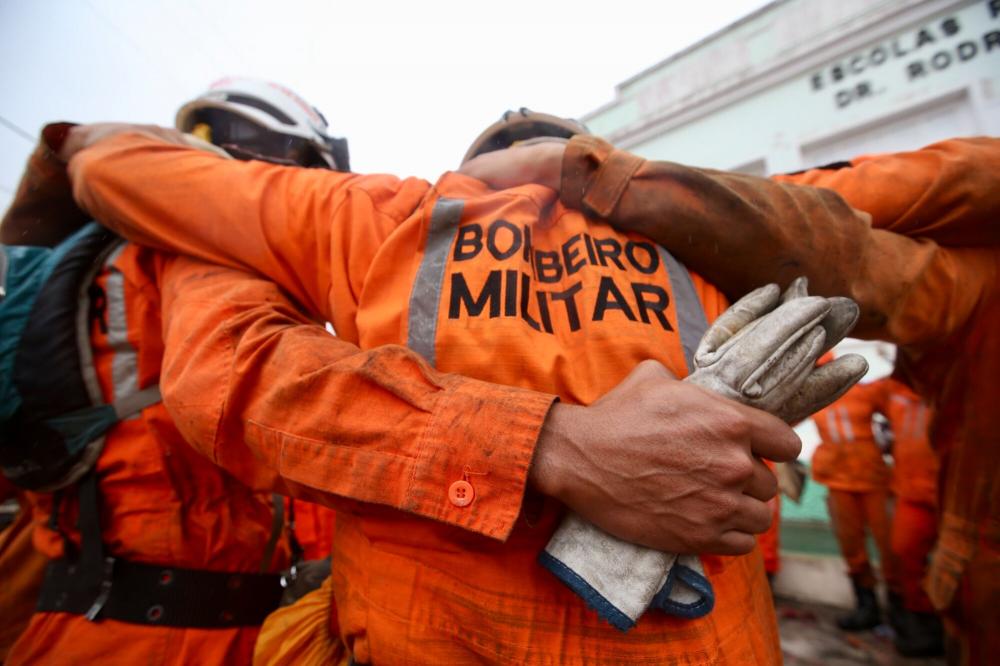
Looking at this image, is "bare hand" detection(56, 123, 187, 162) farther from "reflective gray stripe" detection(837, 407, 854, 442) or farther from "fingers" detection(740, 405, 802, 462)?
"reflective gray stripe" detection(837, 407, 854, 442)

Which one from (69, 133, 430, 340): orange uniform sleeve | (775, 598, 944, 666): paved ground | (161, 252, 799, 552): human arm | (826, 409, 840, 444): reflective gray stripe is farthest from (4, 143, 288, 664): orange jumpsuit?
(826, 409, 840, 444): reflective gray stripe

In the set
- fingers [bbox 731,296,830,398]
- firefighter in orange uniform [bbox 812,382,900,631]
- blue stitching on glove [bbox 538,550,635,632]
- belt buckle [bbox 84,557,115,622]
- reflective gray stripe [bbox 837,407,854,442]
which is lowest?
firefighter in orange uniform [bbox 812,382,900,631]

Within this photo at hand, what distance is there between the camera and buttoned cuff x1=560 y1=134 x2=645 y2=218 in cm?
110

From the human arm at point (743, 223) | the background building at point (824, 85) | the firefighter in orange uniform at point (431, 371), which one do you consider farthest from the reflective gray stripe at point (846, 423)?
the background building at point (824, 85)

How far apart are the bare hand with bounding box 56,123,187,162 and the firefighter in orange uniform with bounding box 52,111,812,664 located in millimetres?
91

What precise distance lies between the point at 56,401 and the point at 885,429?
6.30 m

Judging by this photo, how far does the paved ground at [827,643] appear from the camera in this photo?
3180mm

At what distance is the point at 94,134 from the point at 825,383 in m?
2.04

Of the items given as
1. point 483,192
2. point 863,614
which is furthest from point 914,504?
point 483,192

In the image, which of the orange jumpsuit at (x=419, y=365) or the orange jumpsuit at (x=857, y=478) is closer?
the orange jumpsuit at (x=419, y=365)

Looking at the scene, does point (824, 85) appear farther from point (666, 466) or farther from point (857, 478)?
point (666, 466)

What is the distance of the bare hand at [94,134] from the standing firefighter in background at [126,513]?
0.13 ft

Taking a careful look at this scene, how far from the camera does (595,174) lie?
112cm

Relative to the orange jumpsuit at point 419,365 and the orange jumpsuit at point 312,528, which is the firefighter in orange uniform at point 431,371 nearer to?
the orange jumpsuit at point 419,365
